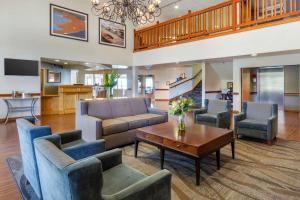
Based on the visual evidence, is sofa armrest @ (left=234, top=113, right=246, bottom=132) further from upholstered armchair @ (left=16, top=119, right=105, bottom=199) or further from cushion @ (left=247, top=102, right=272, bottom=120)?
upholstered armchair @ (left=16, top=119, right=105, bottom=199)

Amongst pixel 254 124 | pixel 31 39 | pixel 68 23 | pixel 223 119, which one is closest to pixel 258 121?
pixel 254 124

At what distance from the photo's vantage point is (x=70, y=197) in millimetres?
1067

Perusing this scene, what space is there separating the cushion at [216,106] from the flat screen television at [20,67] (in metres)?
5.92

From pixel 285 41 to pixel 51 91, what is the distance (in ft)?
33.2

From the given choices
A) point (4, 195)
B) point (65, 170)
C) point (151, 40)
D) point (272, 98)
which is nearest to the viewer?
point (65, 170)

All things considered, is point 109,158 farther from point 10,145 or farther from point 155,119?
point 10,145

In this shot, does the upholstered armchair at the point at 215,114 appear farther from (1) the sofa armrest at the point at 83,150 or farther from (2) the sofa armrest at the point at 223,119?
(1) the sofa armrest at the point at 83,150

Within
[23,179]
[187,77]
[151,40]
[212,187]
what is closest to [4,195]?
[23,179]

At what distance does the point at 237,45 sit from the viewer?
5.47 m

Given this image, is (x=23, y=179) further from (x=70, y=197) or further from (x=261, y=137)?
(x=261, y=137)

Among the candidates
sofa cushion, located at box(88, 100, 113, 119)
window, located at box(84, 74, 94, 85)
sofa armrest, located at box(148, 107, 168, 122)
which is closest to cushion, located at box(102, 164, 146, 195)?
sofa cushion, located at box(88, 100, 113, 119)

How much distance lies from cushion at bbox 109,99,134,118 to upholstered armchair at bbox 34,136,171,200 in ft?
9.22

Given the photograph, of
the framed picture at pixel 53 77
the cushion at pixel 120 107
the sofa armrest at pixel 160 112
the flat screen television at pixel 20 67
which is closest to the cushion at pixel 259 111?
the sofa armrest at pixel 160 112

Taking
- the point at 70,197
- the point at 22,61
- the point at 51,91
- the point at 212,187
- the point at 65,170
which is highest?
the point at 22,61
